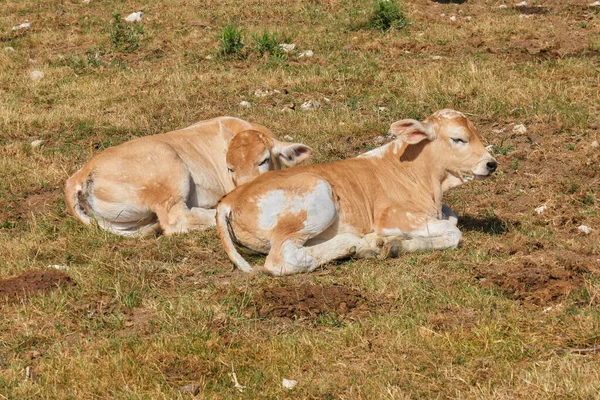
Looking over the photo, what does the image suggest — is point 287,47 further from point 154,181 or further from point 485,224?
point 485,224

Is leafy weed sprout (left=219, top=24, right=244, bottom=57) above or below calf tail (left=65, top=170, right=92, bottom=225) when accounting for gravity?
below

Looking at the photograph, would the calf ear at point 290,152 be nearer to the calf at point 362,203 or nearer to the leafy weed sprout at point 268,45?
the calf at point 362,203

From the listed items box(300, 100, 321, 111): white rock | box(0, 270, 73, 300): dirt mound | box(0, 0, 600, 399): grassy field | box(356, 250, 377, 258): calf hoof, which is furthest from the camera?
box(300, 100, 321, 111): white rock

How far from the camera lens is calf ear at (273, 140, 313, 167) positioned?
9812 millimetres

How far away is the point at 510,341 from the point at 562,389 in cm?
75

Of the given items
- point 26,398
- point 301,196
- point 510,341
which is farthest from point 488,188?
point 26,398

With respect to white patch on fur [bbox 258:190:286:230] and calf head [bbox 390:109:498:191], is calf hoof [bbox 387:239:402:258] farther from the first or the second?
calf head [bbox 390:109:498:191]

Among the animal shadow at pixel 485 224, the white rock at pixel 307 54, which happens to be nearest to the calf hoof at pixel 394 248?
the animal shadow at pixel 485 224

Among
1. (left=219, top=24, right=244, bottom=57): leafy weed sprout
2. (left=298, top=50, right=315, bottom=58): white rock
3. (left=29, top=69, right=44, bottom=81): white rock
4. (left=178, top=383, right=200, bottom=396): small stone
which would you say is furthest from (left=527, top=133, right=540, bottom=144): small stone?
(left=29, top=69, right=44, bottom=81): white rock

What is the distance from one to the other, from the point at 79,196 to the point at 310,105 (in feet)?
15.8

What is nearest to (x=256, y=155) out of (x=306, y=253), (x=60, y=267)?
(x=306, y=253)

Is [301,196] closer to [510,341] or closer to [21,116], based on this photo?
[510,341]

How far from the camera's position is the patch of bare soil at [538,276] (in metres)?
7.03

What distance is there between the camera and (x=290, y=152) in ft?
32.3
